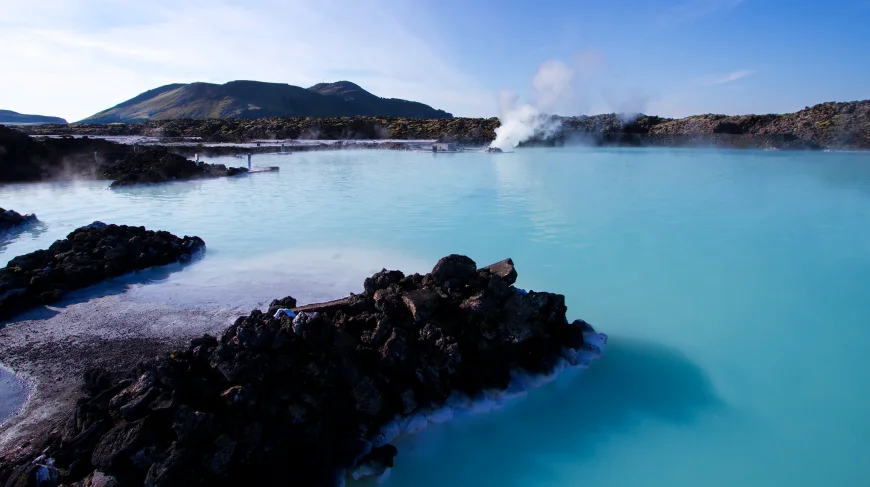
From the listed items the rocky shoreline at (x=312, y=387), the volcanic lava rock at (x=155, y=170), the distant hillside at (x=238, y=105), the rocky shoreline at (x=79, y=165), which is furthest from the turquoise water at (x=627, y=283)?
the distant hillside at (x=238, y=105)

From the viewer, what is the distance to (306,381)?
133 inches

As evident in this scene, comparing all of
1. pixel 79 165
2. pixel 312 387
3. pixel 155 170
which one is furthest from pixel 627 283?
pixel 79 165

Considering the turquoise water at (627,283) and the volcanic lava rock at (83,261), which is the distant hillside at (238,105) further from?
the volcanic lava rock at (83,261)

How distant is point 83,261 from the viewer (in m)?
6.24

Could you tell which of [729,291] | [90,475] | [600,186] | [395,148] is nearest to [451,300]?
[90,475]

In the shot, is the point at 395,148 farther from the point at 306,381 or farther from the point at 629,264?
the point at 306,381

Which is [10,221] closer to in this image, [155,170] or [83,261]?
[83,261]

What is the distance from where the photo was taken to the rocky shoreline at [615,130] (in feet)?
107

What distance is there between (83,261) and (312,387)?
4.69 meters

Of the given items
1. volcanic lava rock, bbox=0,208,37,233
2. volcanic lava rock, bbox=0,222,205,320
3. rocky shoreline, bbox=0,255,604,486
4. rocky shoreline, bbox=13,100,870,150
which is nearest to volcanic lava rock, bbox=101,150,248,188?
volcanic lava rock, bbox=0,208,37,233

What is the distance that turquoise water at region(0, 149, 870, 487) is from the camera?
11.8 feet

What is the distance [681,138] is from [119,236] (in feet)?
127

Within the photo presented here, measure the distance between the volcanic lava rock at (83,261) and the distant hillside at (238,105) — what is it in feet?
252

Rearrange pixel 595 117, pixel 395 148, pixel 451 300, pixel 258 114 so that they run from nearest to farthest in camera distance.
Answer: pixel 451 300
pixel 395 148
pixel 595 117
pixel 258 114
